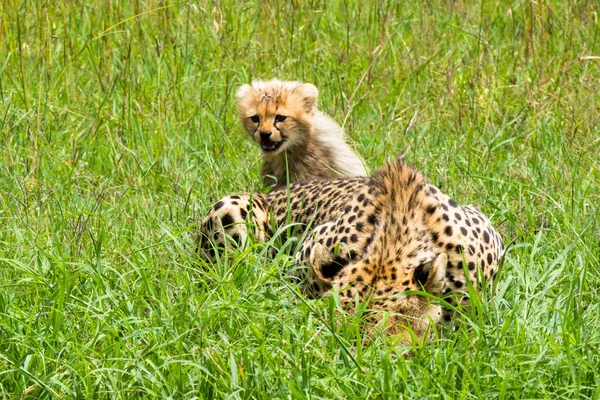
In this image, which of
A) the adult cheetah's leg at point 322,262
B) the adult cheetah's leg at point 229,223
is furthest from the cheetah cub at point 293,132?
the adult cheetah's leg at point 322,262

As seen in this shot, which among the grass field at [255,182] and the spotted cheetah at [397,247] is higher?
the spotted cheetah at [397,247]

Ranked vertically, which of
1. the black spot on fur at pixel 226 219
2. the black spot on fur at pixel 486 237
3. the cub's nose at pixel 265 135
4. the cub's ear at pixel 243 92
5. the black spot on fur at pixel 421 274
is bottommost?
the cub's nose at pixel 265 135

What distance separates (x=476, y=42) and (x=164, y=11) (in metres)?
2.00

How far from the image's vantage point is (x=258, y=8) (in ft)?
24.8

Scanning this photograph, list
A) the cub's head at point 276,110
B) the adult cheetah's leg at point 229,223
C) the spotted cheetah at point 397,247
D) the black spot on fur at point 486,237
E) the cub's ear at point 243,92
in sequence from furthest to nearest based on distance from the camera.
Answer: the cub's ear at point 243,92, the cub's head at point 276,110, the adult cheetah's leg at point 229,223, the black spot on fur at point 486,237, the spotted cheetah at point 397,247

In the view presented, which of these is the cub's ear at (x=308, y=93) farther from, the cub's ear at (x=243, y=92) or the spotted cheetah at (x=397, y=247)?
the spotted cheetah at (x=397, y=247)

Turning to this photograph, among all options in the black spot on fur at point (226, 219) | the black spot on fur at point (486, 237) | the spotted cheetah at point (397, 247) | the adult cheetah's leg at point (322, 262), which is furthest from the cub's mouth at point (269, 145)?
the black spot on fur at point (486, 237)

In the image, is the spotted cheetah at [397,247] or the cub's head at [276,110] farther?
the cub's head at [276,110]

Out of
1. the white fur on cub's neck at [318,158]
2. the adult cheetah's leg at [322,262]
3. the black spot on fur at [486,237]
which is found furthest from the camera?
the white fur on cub's neck at [318,158]

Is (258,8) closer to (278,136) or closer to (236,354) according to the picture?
(278,136)

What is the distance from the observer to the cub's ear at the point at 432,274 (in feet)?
12.1

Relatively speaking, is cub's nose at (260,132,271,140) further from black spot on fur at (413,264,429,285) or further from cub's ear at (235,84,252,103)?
black spot on fur at (413,264,429,285)

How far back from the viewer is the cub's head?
640cm

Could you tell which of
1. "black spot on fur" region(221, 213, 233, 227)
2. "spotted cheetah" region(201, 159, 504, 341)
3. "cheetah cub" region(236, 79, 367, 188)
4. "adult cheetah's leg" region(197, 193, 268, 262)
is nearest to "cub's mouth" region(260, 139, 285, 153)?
"cheetah cub" region(236, 79, 367, 188)
